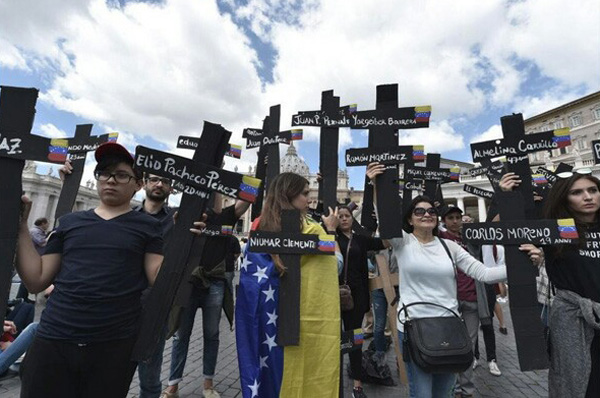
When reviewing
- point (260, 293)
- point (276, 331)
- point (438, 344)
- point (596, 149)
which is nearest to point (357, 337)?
point (438, 344)

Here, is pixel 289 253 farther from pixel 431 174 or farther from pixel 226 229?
pixel 431 174

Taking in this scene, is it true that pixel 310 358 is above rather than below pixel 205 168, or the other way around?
below

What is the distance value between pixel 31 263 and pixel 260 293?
151 centimetres

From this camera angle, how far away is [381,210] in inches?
111

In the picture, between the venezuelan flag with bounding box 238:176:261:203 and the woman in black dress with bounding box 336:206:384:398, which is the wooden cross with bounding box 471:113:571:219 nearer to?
the woman in black dress with bounding box 336:206:384:398

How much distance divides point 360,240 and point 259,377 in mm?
2029

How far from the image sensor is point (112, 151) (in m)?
2.06

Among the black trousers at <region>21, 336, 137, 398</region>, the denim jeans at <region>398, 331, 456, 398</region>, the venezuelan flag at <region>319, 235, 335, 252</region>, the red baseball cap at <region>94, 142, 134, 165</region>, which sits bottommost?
the denim jeans at <region>398, 331, 456, 398</region>

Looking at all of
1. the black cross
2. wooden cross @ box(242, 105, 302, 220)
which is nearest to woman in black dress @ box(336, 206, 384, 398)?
wooden cross @ box(242, 105, 302, 220)

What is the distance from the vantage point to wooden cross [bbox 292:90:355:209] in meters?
3.60

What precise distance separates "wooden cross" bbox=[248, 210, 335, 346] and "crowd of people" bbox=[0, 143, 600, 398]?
85 mm

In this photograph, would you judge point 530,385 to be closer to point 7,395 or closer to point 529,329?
point 529,329

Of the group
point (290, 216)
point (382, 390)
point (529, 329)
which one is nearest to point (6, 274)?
point (290, 216)

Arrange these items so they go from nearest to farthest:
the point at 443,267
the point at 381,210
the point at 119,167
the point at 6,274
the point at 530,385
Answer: the point at 6,274 → the point at 119,167 → the point at 443,267 → the point at 381,210 → the point at 530,385
